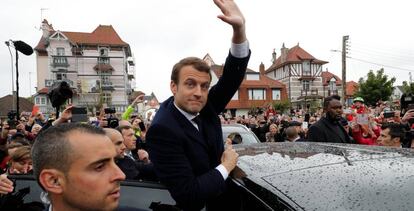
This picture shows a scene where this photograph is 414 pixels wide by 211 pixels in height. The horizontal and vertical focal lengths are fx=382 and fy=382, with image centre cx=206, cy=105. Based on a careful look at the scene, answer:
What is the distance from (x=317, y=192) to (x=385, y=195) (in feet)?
0.85

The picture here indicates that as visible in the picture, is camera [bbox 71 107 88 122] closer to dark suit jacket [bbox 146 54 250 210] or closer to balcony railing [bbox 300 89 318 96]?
dark suit jacket [bbox 146 54 250 210]

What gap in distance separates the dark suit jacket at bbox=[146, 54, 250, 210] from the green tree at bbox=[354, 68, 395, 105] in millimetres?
34217

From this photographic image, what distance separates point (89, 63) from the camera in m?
63.9

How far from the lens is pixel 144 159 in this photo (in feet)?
13.8

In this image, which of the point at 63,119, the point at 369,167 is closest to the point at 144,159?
the point at 63,119

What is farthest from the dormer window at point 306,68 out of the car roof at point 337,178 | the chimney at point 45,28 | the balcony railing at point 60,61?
the car roof at point 337,178

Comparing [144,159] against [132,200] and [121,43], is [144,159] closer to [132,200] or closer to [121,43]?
[132,200]

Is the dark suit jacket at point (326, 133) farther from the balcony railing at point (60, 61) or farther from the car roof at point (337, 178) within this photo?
the balcony railing at point (60, 61)

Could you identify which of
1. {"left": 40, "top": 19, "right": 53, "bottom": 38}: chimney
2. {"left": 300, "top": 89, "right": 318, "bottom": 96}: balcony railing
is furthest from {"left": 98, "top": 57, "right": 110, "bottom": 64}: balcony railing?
{"left": 300, "top": 89, "right": 318, "bottom": 96}: balcony railing

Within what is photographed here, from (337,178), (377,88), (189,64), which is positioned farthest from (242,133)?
(377,88)

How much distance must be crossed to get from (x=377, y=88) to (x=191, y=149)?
3506 centimetres

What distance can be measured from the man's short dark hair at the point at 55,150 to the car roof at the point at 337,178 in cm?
87

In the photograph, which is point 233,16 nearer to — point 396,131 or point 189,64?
point 189,64

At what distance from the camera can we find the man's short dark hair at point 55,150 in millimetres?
1437
